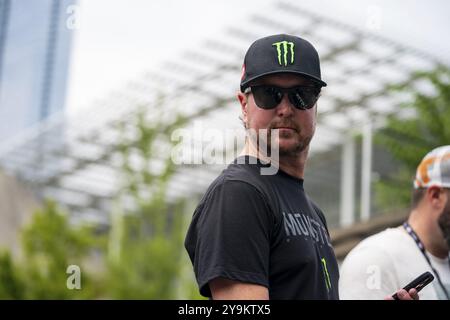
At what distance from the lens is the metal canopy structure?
21.9 metres

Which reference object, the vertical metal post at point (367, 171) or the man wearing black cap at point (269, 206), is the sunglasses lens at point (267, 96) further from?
the vertical metal post at point (367, 171)

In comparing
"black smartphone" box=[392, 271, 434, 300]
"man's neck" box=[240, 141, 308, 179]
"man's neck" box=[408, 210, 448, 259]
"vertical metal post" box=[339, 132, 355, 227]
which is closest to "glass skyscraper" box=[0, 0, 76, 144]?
"vertical metal post" box=[339, 132, 355, 227]

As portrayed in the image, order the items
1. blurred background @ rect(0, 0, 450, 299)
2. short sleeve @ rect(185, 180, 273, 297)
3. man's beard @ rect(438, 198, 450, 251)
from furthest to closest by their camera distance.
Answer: blurred background @ rect(0, 0, 450, 299), man's beard @ rect(438, 198, 450, 251), short sleeve @ rect(185, 180, 273, 297)

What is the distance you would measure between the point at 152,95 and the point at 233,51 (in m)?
4.75

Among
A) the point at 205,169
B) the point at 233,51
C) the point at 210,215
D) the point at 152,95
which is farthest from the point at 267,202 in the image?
the point at 205,169

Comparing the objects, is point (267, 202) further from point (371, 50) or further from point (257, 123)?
point (371, 50)

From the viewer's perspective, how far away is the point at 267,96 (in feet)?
9.66

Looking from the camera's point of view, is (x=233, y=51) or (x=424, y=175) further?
(x=233, y=51)

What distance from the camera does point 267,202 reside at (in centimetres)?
275

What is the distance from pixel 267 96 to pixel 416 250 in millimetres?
1768

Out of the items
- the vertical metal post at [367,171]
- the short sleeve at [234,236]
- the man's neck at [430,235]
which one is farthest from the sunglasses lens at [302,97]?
the vertical metal post at [367,171]

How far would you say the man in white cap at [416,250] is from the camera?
4039 mm

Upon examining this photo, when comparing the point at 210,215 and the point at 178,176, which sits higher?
the point at 178,176

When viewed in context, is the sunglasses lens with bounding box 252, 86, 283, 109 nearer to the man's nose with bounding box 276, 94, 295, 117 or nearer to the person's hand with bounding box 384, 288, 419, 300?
the man's nose with bounding box 276, 94, 295, 117
